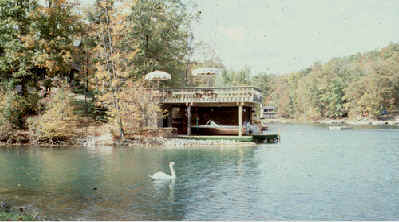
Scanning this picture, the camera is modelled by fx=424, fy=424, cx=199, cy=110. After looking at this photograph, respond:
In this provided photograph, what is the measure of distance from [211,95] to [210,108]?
580 centimetres

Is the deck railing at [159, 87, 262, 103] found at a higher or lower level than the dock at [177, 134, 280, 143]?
higher

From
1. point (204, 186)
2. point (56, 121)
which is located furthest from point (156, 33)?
point (204, 186)

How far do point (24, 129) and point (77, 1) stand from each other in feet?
39.5

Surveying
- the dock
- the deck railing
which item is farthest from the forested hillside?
the dock

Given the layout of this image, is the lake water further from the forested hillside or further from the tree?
the tree

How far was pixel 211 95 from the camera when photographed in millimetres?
33156

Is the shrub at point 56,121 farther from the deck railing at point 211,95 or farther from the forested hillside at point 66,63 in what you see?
the deck railing at point 211,95

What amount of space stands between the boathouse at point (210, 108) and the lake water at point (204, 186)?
7.17 metres

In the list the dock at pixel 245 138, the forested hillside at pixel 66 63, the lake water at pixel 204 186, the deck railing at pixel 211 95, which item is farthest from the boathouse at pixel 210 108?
the lake water at pixel 204 186

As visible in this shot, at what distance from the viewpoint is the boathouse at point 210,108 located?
32750mm

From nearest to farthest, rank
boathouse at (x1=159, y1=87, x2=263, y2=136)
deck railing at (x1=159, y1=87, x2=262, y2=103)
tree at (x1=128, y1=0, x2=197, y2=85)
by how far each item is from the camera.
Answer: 1. deck railing at (x1=159, y1=87, x2=262, y2=103)
2. boathouse at (x1=159, y1=87, x2=263, y2=136)
3. tree at (x1=128, y1=0, x2=197, y2=85)

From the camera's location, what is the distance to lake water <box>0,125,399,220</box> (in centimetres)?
1224

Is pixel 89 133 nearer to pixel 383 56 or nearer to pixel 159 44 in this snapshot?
pixel 159 44

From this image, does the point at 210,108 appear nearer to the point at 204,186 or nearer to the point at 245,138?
the point at 245,138
